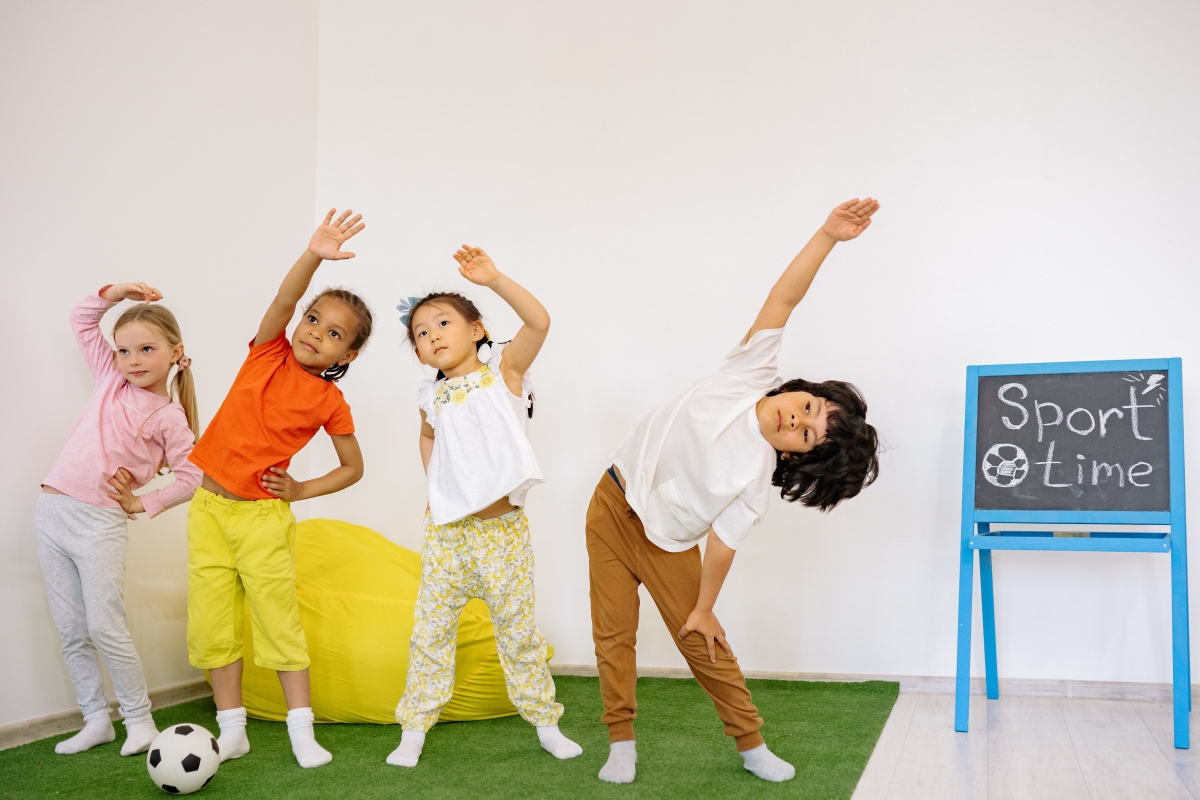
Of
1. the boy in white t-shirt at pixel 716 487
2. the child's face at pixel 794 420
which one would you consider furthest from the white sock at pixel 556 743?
the child's face at pixel 794 420

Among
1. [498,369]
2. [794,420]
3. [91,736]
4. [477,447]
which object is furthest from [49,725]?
[794,420]

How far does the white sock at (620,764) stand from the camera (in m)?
1.95

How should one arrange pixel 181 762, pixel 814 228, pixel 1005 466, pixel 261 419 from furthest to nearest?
pixel 814 228, pixel 1005 466, pixel 261 419, pixel 181 762

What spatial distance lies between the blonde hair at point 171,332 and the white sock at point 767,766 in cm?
158

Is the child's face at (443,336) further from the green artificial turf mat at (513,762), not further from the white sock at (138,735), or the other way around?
the white sock at (138,735)

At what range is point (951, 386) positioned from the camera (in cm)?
285

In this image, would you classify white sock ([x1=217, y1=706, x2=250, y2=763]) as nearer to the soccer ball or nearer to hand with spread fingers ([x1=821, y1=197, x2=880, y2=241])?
the soccer ball

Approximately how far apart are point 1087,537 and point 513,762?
5.06 ft

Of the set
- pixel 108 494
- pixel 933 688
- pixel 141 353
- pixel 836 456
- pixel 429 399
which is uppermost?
pixel 141 353

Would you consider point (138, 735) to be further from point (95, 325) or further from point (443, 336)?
point (443, 336)

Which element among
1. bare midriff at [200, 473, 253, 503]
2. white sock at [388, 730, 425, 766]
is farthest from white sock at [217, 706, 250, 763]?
bare midriff at [200, 473, 253, 503]

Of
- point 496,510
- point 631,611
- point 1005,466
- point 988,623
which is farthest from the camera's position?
point 988,623

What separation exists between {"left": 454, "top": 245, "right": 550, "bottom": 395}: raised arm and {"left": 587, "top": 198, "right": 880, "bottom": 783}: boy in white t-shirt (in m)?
0.31

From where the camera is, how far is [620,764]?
197 centimetres
